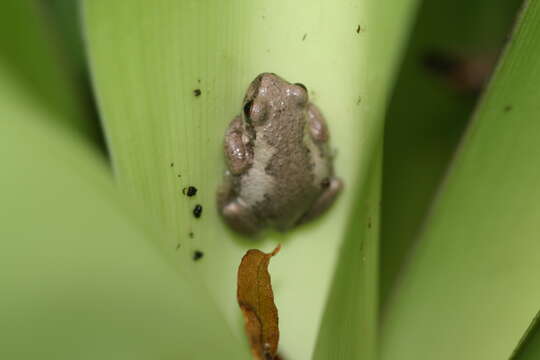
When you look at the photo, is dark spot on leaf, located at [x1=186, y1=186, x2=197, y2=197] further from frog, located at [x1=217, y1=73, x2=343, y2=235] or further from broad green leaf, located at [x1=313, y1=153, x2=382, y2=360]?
broad green leaf, located at [x1=313, y1=153, x2=382, y2=360]

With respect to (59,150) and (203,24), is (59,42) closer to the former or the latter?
(203,24)

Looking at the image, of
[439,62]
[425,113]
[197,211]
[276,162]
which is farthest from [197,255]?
[439,62]

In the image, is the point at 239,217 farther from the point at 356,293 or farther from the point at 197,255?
the point at 356,293

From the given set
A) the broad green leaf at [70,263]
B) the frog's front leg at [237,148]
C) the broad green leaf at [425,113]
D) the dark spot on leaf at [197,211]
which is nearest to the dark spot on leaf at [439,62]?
the broad green leaf at [425,113]

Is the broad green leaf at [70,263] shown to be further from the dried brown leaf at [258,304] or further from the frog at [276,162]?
the frog at [276,162]

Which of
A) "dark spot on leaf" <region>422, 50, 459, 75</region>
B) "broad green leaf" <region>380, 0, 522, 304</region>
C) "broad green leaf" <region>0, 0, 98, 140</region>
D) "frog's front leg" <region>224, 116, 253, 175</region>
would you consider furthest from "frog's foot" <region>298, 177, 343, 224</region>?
"dark spot on leaf" <region>422, 50, 459, 75</region>

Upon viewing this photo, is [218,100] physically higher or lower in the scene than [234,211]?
higher
